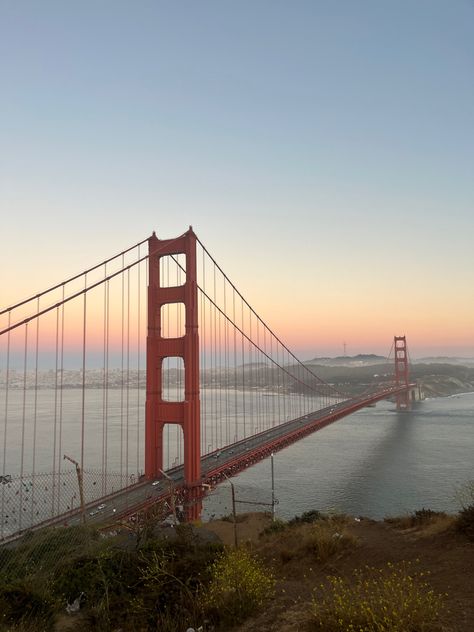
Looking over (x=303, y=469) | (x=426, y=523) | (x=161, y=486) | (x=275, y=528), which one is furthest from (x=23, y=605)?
(x=303, y=469)

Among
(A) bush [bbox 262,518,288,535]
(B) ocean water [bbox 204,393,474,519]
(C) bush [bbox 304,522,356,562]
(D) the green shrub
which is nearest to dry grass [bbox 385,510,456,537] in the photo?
Result: (C) bush [bbox 304,522,356,562]

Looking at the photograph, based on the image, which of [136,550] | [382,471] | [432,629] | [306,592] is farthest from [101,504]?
[382,471]

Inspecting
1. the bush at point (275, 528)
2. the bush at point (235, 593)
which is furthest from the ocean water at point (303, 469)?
the bush at point (235, 593)

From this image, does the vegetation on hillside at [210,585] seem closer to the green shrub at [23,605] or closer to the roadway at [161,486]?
the green shrub at [23,605]

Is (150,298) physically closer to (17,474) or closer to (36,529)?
(36,529)

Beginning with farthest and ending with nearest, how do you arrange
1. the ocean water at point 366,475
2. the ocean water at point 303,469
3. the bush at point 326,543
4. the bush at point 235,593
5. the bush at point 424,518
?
the ocean water at point 366,475
the ocean water at point 303,469
the bush at point 424,518
the bush at point 326,543
the bush at point 235,593
